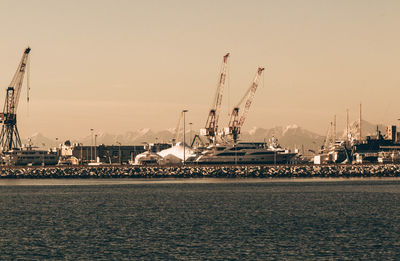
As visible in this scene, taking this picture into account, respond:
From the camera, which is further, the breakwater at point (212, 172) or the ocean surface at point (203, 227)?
the breakwater at point (212, 172)

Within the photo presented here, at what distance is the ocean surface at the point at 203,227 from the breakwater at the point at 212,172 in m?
70.2

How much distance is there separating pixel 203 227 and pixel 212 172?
116 m

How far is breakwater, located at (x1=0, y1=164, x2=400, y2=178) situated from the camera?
7003 inches

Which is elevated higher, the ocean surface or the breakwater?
the breakwater

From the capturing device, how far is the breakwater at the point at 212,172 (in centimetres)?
17788

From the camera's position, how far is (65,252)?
49594 mm

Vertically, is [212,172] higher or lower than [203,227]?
higher

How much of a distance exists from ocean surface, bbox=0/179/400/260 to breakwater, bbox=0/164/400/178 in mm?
70189

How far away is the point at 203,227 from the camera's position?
64812 millimetres

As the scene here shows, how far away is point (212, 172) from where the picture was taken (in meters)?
181

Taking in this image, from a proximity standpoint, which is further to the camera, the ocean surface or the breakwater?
the breakwater

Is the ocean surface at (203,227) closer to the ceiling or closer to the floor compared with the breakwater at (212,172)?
closer to the floor

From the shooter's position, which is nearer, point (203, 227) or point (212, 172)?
point (203, 227)

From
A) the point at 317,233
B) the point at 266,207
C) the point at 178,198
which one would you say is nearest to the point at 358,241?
the point at 317,233
